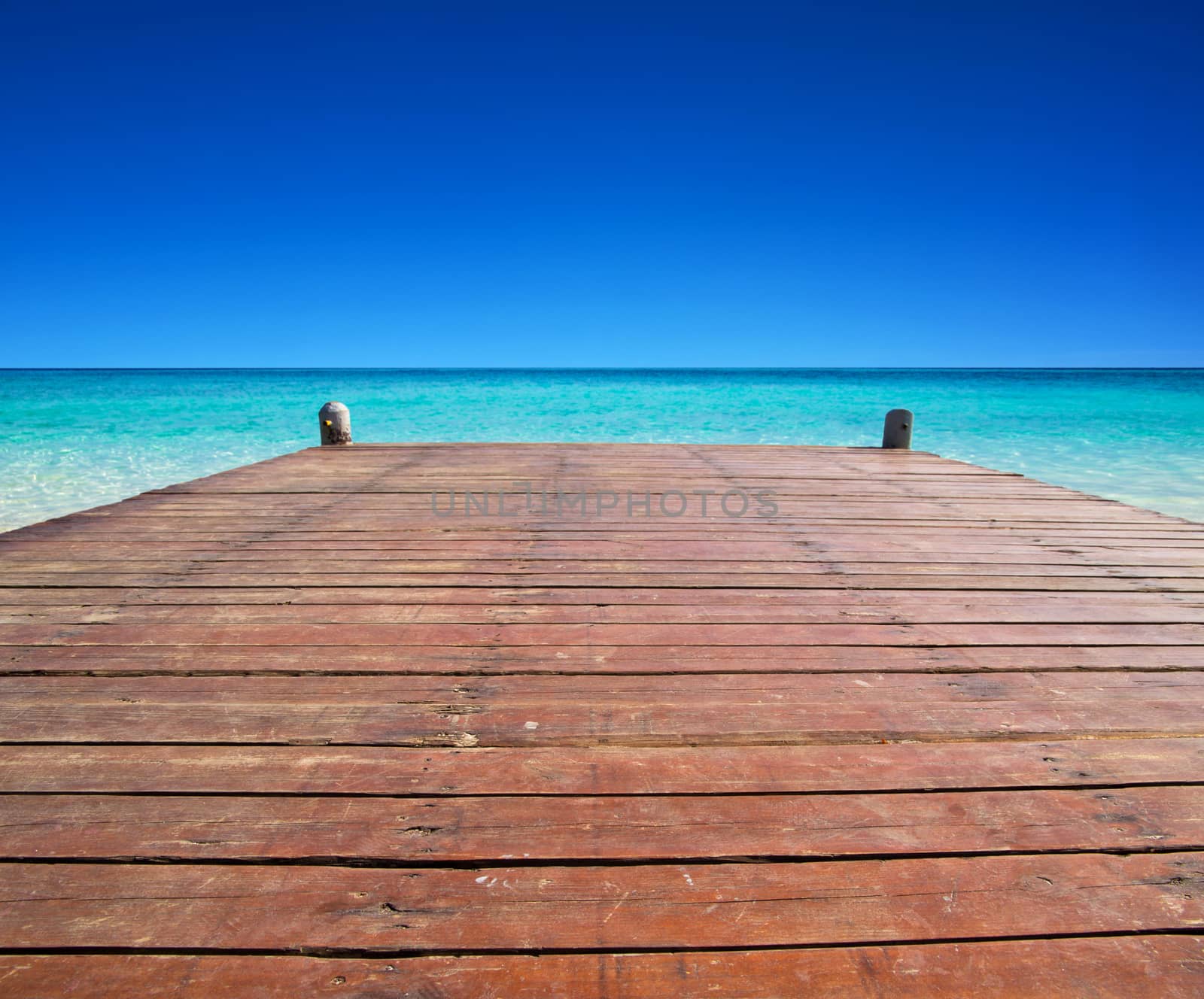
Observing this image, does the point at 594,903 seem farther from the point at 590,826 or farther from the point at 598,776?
the point at 598,776

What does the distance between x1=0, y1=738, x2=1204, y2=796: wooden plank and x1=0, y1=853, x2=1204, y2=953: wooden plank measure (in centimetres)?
21

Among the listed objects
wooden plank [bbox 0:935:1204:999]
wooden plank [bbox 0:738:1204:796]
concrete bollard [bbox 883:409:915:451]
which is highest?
concrete bollard [bbox 883:409:915:451]

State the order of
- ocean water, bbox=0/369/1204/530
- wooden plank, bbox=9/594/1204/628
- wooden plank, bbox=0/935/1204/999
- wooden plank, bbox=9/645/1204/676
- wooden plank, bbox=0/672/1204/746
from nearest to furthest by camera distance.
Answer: wooden plank, bbox=0/935/1204/999
wooden plank, bbox=0/672/1204/746
wooden plank, bbox=9/645/1204/676
wooden plank, bbox=9/594/1204/628
ocean water, bbox=0/369/1204/530

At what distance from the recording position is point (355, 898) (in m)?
1.12

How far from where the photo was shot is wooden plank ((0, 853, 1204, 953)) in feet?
3.47

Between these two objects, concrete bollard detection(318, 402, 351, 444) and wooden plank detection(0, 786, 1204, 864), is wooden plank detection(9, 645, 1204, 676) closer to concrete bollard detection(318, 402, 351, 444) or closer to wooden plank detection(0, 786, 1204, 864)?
wooden plank detection(0, 786, 1204, 864)

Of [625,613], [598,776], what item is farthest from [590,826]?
[625,613]

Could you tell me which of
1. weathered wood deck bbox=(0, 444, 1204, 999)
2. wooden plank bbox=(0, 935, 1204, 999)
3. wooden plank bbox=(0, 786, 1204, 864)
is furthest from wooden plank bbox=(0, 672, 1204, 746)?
wooden plank bbox=(0, 935, 1204, 999)

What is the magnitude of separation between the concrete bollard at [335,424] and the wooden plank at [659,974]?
20.3 feet

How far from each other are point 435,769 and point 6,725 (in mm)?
1033

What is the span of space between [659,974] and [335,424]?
6.53m

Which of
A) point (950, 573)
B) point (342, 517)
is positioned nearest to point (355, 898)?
point (950, 573)

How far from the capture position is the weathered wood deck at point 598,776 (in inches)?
40.8

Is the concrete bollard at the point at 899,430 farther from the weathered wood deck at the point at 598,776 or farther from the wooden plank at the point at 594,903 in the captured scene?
the wooden plank at the point at 594,903
